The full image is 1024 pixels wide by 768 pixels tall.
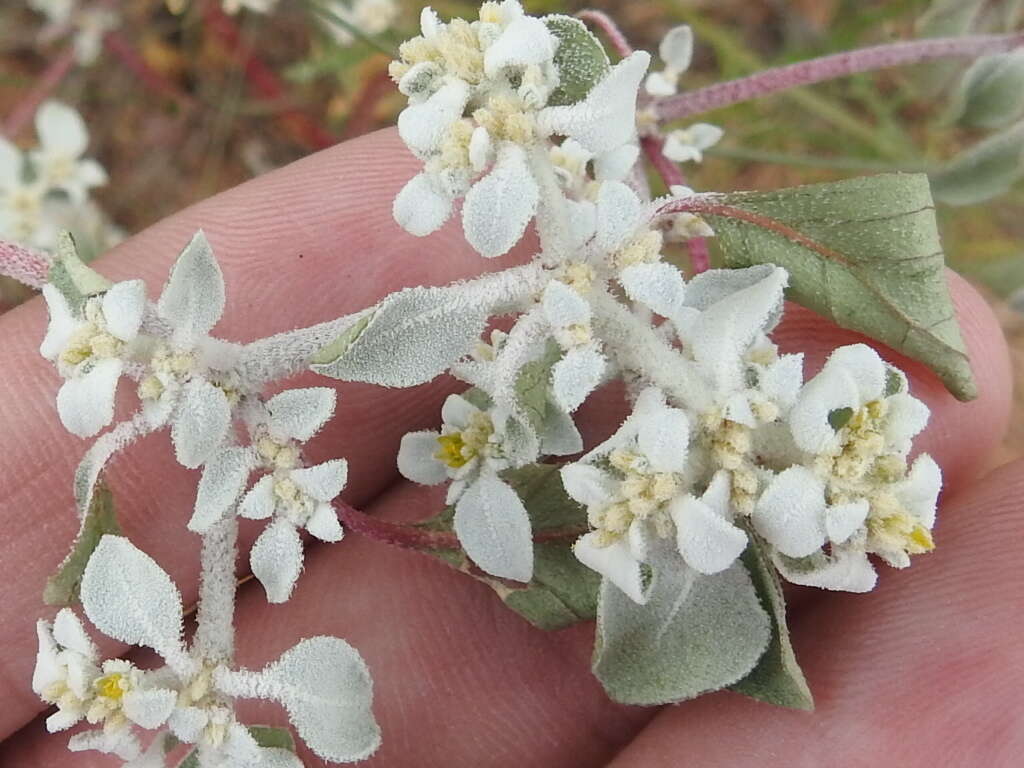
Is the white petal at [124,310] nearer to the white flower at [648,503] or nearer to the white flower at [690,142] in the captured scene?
the white flower at [648,503]

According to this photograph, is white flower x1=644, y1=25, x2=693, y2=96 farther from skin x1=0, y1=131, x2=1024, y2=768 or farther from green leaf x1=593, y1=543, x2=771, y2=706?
green leaf x1=593, y1=543, x2=771, y2=706

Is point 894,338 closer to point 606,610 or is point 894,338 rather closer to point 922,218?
point 922,218

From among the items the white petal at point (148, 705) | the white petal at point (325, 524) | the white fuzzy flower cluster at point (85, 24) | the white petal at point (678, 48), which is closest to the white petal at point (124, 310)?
the white petal at point (325, 524)

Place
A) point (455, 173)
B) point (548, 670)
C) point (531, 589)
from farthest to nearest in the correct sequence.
→ point (548, 670)
point (531, 589)
point (455, 173)

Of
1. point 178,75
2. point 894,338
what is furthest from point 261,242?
point 178,75

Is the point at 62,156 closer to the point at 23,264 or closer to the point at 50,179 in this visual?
the point at 50,179

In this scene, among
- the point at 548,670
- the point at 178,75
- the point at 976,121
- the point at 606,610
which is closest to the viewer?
the point at 606,610

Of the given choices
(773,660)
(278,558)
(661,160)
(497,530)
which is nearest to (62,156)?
(661,160)
